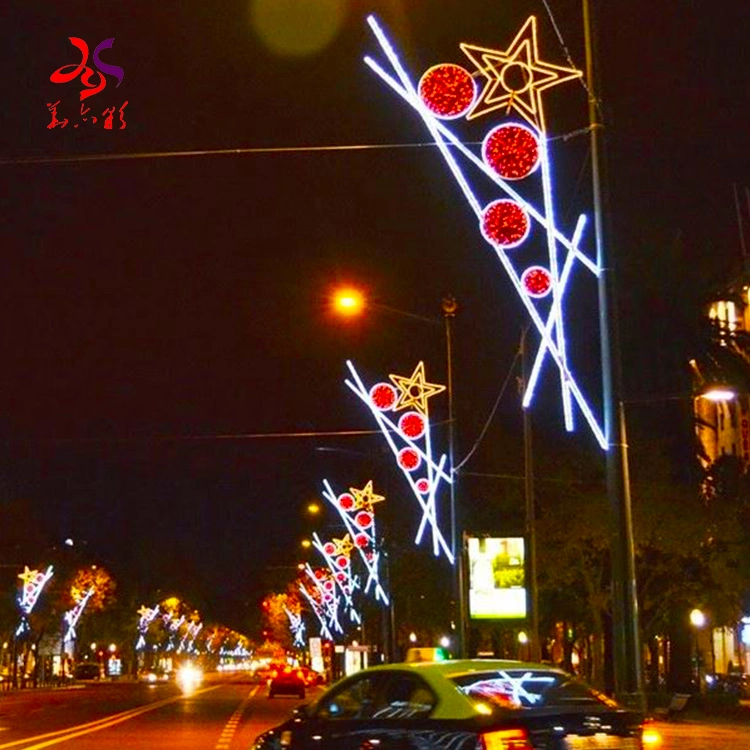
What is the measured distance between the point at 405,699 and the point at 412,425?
82.4 ft

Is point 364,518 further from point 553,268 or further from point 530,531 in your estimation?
point 553,268

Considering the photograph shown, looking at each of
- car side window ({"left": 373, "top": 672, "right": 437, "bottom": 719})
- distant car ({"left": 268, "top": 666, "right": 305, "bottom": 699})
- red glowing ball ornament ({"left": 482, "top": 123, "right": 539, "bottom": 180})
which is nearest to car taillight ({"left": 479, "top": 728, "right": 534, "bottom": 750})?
car side window ({"left": 373, "top": 672, "right": 437, "bottom": 719})

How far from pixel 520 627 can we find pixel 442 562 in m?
23.8

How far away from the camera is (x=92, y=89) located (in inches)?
958

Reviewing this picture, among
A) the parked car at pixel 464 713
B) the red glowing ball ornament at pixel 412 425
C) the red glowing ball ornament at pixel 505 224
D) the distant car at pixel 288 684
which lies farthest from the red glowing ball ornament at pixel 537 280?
the distant car at pixel 288 684

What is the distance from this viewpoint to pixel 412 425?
38.6 meters

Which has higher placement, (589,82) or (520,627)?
(589,82)

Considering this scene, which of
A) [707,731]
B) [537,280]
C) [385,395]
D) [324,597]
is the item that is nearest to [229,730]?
[385,395]

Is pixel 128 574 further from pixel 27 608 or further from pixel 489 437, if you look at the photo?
pixel 489 437

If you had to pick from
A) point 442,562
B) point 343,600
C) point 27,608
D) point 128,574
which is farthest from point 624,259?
point 128,574

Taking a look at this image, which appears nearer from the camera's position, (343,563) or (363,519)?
(363,519)

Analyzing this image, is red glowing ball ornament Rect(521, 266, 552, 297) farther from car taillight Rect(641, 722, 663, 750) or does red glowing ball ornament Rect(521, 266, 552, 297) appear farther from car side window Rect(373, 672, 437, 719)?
car taillight Rect(641, 722, 663, 750)

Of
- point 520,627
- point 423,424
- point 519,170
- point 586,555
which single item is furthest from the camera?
point 586,555

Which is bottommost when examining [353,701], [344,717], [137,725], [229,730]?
[229,730]
